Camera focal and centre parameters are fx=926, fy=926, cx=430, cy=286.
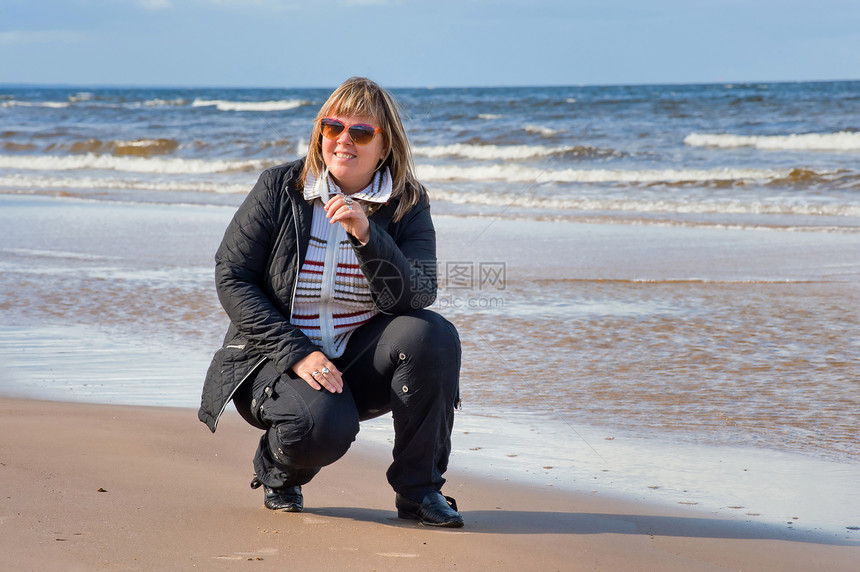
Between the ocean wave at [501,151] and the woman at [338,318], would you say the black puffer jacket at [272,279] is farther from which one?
the ocean wave at [501,151]

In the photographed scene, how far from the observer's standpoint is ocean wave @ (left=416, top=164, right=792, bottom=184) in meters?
14.4

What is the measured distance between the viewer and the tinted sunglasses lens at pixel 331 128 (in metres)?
2.73

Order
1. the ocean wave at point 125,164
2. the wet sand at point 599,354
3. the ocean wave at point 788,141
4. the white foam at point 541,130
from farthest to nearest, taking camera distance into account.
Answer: the white foam at point 541,130 < the ocean wave at point 788,141 < the ocean wave at point 125,164 < the wet sand at point 599,354

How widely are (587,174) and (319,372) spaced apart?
43.1ft

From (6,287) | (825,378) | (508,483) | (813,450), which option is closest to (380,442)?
(508,483)

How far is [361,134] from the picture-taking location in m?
2.72

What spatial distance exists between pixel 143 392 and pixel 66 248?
15.7 feet

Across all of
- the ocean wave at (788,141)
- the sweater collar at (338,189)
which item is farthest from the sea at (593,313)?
the ocean wave at (788,141)

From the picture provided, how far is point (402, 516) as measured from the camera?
271 centimetres

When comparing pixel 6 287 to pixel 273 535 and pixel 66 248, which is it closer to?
pixel 66 248

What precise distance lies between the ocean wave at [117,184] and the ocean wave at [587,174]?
11.4ft

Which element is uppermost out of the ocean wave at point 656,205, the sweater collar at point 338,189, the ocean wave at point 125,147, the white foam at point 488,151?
the sweater collar at point 338,189

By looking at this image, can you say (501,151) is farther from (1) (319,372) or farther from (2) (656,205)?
(1) (319,372)

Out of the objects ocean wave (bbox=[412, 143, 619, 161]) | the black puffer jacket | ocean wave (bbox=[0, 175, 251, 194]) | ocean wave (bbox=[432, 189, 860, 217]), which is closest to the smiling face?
the black puffer jacket
